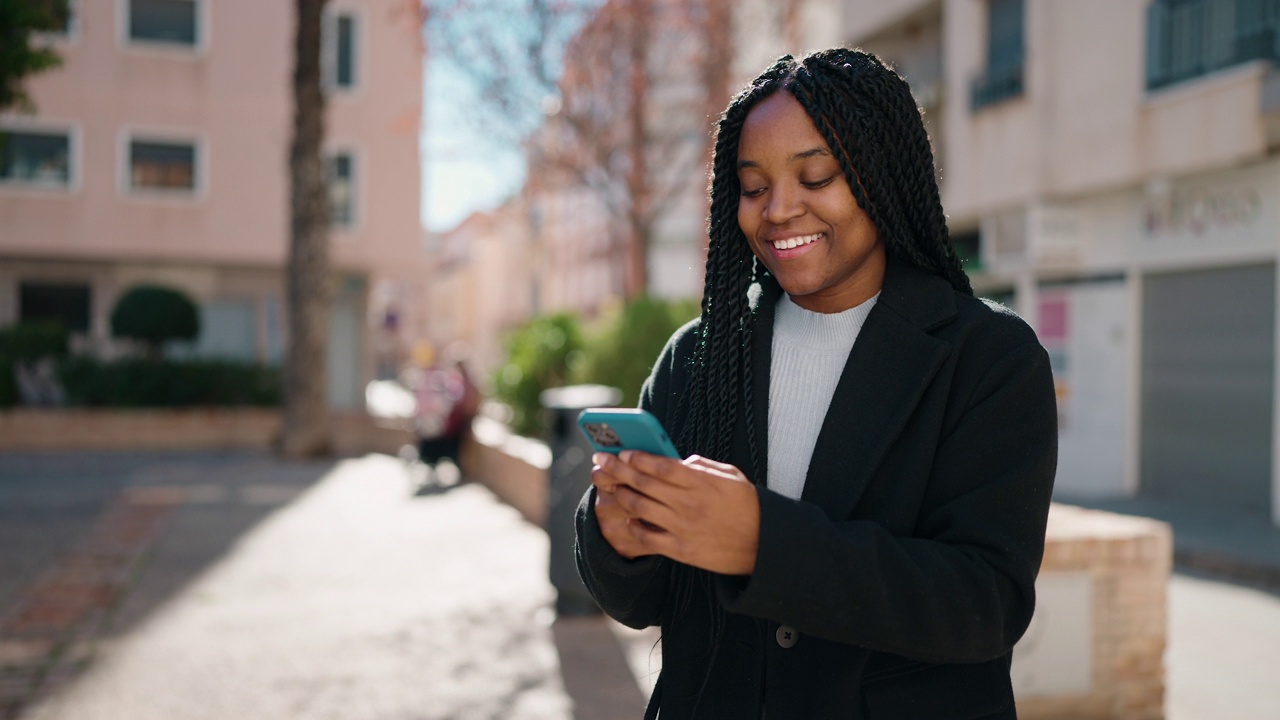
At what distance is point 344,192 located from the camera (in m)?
27.7

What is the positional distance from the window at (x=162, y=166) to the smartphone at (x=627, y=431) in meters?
26.6

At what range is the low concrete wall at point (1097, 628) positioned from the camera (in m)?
4.71

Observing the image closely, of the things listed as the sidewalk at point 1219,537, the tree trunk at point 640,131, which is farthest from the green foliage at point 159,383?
the sidewalk at point 1219,537

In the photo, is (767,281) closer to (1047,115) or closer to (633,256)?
(1047,115)

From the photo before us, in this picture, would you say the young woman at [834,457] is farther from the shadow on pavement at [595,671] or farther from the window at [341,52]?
the window at [341,52]

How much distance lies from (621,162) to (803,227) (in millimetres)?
18765

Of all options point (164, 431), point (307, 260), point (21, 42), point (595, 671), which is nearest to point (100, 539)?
point (21, 42)

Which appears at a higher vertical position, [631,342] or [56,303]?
[56,303]

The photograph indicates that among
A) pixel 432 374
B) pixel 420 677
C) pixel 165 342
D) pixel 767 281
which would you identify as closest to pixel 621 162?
pixel 432 374

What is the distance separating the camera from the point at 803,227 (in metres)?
1.85

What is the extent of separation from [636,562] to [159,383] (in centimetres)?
2048

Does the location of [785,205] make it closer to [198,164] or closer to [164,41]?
[198,164]

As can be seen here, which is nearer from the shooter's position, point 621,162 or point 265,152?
point 621,162

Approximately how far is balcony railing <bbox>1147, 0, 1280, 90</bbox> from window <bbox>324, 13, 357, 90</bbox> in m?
17.9
